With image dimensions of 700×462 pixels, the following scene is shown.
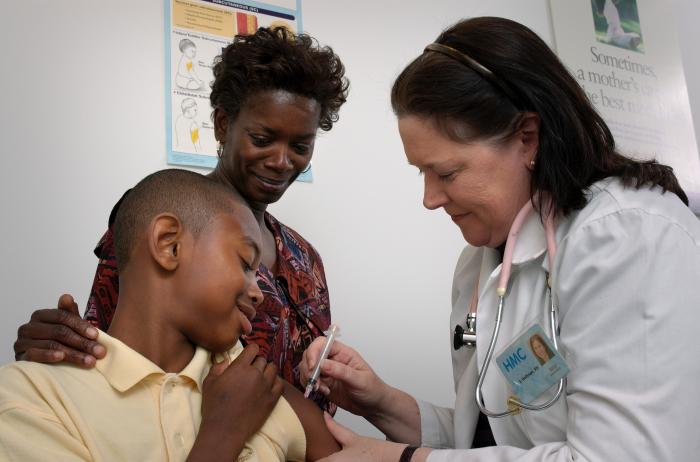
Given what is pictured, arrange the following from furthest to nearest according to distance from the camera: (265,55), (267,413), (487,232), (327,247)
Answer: (327,247) → (265,55) → (487,232) → (267,413)

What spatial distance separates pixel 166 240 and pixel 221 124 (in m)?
0.63

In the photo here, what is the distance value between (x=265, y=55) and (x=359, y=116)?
0.86 meters

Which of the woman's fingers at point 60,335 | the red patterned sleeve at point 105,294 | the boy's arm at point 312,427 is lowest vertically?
the boy's arm at point 312,427

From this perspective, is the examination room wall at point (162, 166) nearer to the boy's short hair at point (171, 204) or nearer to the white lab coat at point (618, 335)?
the boy's short hair at point (171, 204)

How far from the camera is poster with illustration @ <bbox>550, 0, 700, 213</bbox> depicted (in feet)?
10.3

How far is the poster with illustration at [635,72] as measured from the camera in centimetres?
313

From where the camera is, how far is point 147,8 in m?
2.12

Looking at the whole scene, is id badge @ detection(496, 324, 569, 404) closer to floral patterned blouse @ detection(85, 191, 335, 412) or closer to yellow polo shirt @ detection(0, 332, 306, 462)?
yellow polo shirt @ detection(0, 332, 306, 462)

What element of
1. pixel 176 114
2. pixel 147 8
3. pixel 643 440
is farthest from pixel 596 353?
pixel 147 8

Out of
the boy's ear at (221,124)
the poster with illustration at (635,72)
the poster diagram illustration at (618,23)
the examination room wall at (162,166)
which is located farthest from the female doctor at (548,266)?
the poster diagram illustration at (618,23)

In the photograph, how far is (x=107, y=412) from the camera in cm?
102

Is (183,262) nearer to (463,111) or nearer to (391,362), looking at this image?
(463,111)

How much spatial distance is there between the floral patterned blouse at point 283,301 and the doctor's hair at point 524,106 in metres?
0.59

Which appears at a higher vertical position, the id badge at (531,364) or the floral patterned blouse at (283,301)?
the floral patterned blouse at (283,301)
